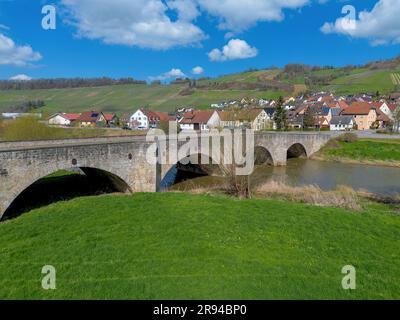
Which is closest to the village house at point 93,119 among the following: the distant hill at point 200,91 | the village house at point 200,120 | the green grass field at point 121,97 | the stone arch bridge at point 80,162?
the green grass field at point 121,97

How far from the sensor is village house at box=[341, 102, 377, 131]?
7425 cm

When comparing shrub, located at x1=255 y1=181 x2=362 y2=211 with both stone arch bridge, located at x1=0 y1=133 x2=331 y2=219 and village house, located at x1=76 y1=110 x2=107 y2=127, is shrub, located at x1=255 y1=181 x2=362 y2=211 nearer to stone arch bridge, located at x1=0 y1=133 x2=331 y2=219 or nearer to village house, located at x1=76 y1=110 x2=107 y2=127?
stone arch bridge, located at x1=0 y1=133 x2=331 y2=219

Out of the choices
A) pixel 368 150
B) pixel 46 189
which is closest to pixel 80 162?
pixel 46 189

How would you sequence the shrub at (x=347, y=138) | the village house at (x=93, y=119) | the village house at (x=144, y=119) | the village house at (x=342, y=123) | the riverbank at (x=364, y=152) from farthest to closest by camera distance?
the village house at (x=144, y=119)
the village house at (x=93, y=119)
the village house at (x=342, y=123)
the shrub at (x=347, y=138)
the riverbank at (x=364, y=152)

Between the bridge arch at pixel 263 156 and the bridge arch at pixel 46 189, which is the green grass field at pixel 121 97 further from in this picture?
the bridge arch at pixel 46 189

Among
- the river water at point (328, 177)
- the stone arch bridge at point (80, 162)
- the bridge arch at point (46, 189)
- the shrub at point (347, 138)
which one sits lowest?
the river water at point (328, 177)

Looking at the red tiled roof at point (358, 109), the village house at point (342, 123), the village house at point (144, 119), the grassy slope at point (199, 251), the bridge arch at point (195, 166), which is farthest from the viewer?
the village house at point (144, 119)

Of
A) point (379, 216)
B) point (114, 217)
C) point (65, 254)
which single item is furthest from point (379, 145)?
point (65, 254)

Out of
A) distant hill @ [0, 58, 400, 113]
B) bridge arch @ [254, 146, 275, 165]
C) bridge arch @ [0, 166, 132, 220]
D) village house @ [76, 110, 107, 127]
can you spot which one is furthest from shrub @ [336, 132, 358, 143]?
distant hill @ [0, 58, 400, 113]

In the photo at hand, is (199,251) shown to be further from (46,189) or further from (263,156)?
(263,156)

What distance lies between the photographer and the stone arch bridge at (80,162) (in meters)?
16.0

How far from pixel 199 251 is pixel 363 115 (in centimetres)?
7342

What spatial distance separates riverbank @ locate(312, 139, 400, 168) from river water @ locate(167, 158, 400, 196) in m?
1.96
